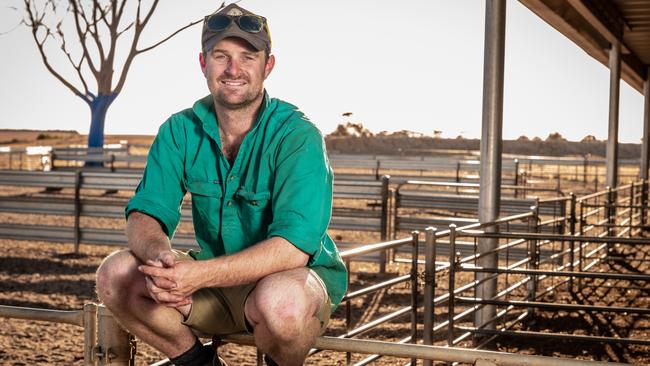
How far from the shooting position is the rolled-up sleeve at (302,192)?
2561 mm

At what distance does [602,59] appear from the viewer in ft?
53.6

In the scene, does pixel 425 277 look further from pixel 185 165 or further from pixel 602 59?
pixel 602 59

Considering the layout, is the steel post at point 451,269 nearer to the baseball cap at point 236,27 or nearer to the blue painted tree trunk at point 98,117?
the baseball cap at point 236,27

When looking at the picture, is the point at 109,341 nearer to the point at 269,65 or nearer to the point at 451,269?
the point at 269,65

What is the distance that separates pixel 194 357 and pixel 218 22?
3.45 ft

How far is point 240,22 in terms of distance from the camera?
107 inches

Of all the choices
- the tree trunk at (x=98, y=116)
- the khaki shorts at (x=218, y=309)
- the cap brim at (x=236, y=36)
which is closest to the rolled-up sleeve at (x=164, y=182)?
the khaki shorts at (x=218, y=309)

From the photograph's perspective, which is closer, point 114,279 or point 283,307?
point 283,307

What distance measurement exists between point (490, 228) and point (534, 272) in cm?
177

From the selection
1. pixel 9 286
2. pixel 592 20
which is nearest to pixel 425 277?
pixel 9 286

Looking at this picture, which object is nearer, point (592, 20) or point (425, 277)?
point (425, 277)

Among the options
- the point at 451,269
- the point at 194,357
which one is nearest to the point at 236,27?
the point at 194,357

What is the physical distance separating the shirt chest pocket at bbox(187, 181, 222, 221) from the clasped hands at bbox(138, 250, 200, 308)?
13.1 inches

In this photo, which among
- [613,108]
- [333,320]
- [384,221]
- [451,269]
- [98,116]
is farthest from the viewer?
[98,116]
